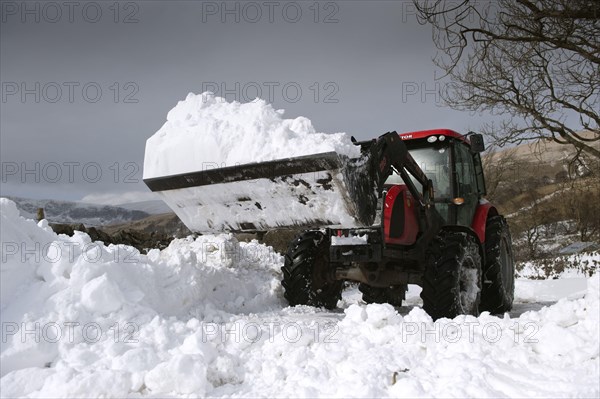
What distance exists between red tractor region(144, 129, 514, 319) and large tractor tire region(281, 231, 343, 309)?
12 millimetres

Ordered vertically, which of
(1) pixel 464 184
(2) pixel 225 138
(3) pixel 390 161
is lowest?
(1) pixel 464 184

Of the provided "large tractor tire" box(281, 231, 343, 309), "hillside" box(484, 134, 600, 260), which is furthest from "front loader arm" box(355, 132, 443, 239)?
"hillside" box(484, 134, 600, 260)

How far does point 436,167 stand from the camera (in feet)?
18.9

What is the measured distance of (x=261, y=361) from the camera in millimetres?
3213

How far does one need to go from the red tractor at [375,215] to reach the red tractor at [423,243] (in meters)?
0.01

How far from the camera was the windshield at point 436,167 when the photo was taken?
5.70m

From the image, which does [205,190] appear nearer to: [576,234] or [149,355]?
[149,355]

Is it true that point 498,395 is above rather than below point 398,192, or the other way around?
below

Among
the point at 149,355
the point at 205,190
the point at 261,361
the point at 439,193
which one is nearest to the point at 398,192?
the point at 439,193

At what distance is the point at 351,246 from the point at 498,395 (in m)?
2.37

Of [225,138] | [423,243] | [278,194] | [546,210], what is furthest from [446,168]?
[546,210]

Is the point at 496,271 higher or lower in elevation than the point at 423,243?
lower

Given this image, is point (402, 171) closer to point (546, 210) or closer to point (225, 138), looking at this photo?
point (225, 138)

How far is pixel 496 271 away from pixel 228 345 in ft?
11.8
